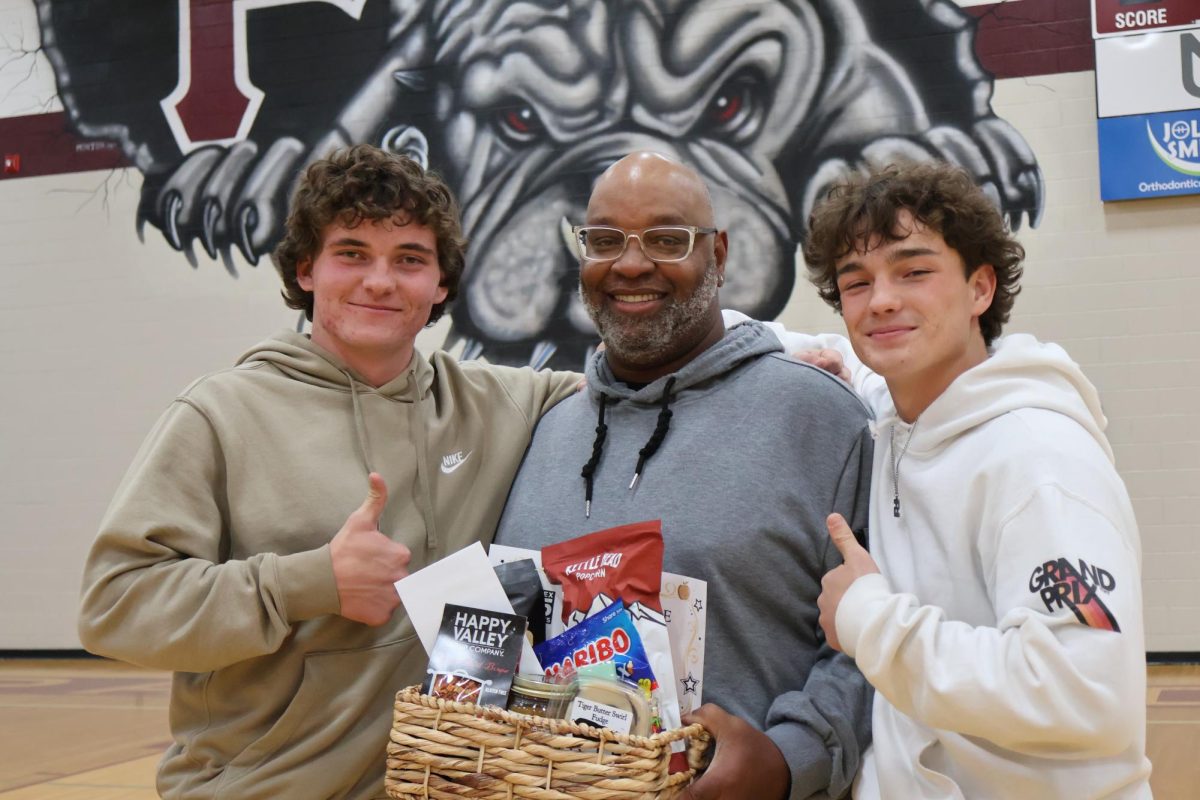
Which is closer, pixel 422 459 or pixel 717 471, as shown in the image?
pixel 717 471

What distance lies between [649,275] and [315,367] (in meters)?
0.58

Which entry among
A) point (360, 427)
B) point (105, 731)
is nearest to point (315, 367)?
point (360, 427)

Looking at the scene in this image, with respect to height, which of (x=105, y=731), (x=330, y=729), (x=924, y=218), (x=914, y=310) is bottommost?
(x=105, y=731)

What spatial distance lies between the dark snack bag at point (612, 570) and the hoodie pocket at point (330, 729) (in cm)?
35

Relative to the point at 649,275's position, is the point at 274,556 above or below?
below

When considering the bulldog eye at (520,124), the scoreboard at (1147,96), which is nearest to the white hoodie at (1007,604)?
the scoreboard at (1147,96)

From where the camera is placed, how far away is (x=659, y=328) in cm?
194

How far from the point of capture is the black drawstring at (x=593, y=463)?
1.87 m

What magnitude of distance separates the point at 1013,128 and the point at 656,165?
392 cm

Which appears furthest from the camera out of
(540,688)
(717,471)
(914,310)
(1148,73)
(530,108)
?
(530,108)

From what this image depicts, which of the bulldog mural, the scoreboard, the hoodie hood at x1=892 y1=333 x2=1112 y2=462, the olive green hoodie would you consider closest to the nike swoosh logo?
the olive green hoodie

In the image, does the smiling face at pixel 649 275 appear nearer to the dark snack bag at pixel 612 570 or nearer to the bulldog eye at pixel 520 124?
the dark snack bag at pixel 612 570

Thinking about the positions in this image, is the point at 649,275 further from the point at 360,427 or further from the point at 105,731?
the point at 105,731

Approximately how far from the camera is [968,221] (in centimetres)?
159
